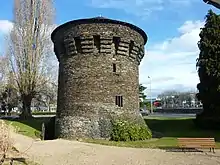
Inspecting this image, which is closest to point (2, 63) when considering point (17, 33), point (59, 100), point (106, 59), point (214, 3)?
point (17, 33)

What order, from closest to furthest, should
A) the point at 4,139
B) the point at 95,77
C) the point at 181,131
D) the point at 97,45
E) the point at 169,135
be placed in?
the point at 4,139
the point at 95,77
the point at 97,45
the point at 169,135
the point at 181,131

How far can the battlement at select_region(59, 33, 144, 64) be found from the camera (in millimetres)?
21547

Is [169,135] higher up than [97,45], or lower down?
lower down

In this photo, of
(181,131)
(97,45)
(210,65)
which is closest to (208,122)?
(181,131)

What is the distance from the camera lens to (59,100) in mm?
23156

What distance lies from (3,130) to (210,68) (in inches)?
880

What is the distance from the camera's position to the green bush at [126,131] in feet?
66.8

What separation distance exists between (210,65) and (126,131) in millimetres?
11710

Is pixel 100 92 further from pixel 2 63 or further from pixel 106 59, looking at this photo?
pixel 2 63

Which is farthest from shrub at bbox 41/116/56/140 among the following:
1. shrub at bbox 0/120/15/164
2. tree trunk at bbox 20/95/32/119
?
shrub at bbox 0/120/15/164

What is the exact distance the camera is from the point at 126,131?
2062cm

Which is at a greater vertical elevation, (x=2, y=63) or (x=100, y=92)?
(x=2, y=63)

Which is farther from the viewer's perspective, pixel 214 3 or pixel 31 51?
pixel 31 51

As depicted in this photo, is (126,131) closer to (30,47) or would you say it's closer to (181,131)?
(181,131)
